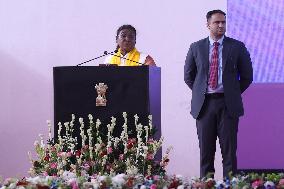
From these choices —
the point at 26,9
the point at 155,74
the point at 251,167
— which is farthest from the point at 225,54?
the point at 26,9

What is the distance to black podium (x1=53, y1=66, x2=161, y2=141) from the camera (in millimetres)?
3271

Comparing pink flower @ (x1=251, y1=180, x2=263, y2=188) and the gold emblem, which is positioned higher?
the gold emblem

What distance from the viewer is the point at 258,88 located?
5.89 meters

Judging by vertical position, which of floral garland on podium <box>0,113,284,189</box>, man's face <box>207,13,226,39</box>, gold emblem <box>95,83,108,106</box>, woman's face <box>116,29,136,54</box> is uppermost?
man's face <box>207,13,226,39</box>

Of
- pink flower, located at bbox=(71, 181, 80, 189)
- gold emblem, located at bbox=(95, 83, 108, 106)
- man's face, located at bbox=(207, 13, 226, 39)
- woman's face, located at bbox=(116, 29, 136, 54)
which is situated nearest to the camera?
pink flower, located at bbox=(71, 181, 80, 189)

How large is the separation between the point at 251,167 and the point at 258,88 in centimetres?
83

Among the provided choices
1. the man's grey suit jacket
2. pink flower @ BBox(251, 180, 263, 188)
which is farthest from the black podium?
pink flower @ BBox(251, 180, 263, 188)

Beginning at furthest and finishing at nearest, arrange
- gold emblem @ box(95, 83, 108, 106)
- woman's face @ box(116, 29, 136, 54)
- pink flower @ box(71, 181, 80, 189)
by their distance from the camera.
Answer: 1. woman's face @ box(116, 29, 136, 54)
2. gold emblem @ box(95, 83, 108, 106)
3. pink flower @ box(71, 181, 80, 189)

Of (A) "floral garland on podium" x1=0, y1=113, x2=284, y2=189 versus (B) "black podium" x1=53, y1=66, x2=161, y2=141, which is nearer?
(A) "floral garland on podium" x1=0, y1=113, x2=284, y2=189

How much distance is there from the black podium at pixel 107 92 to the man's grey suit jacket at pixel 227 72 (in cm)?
102

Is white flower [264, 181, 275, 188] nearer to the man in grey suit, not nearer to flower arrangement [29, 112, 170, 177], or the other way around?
flower arrangement [29, 112, 170, 177]

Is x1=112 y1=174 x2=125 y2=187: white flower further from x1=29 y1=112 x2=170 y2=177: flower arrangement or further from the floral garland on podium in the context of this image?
x1=29 y1=112 x2=170 y2=177: flower arrangement

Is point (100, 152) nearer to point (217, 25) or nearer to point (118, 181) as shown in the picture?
point (118, 181)

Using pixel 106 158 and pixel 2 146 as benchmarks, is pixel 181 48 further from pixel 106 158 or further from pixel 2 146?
pixel 106 158
